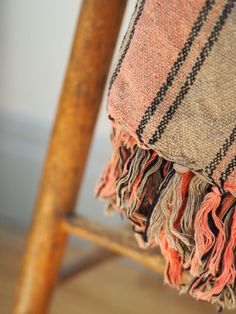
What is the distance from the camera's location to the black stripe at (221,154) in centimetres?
29

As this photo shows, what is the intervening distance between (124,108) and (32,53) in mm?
434

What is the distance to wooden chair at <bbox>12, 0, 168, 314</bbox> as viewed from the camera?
406 mm

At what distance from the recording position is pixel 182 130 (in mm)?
295

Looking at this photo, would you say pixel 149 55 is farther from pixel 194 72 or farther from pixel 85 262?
pixel 85 262

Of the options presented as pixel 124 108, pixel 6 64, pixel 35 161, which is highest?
pixel 124 108

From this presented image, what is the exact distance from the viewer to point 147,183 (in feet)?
1.10

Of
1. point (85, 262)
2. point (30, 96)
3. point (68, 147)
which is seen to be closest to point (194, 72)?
point (68, 147)

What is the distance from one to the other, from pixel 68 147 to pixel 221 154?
7.7 inches

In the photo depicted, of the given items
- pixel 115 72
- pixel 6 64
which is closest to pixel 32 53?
pixel 6 64

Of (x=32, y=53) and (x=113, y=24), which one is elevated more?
(x=113, y=24)

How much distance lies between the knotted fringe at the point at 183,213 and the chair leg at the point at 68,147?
85 millimetres

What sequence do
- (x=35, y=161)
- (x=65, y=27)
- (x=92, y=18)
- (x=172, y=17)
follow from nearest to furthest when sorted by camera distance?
(x=172, y=17) → (x=92, y=18) → (x=65, y=27) → (x=35, y=161)

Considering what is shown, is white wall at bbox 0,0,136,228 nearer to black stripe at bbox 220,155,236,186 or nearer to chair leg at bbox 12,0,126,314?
chair leg at bbox 12,0,126,314

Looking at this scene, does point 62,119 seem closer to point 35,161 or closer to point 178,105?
A: point 178,105
